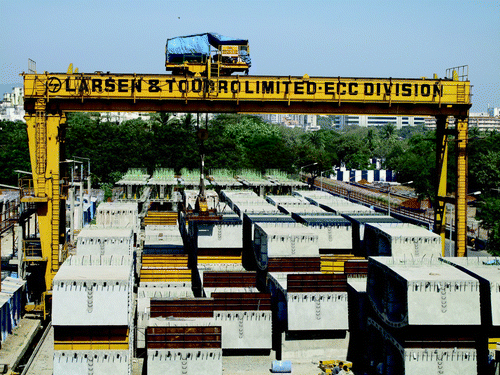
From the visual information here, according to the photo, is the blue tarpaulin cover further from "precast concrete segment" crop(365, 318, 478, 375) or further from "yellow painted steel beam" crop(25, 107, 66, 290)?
"precast concrete segment" crop(365, 318, 478, 375)

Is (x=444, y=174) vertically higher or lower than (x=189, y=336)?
higher

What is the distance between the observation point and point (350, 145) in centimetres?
13438

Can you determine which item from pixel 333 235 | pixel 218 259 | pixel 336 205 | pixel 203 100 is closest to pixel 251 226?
pixel 218 259

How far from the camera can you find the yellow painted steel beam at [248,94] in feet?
110

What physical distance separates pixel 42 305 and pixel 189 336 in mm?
13651

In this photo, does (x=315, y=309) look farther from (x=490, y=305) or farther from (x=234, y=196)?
(x=234, y=196)

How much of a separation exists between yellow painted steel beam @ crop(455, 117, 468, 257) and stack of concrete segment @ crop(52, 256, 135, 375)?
20549mm

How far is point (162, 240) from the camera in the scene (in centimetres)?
4244

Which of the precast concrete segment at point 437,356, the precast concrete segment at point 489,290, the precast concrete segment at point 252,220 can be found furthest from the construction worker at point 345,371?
the precast concrete segment at point 252,220

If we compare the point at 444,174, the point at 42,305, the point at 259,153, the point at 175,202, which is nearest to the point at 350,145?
the point at 259,153

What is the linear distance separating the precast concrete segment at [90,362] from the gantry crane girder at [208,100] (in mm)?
11236

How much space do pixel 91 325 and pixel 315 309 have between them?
9.76m

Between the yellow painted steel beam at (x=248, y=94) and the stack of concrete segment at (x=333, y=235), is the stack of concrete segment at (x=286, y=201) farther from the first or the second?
the yellow painted steel beam at (x=248, y=94)

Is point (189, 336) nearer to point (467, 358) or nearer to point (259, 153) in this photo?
point (467, 358)
